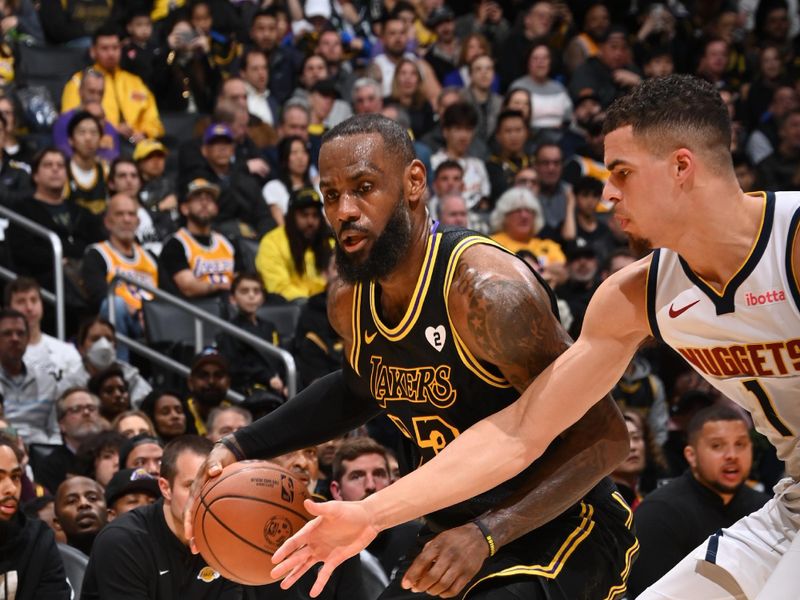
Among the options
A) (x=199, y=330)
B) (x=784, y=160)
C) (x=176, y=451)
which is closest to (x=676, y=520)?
(x=176, y=451)

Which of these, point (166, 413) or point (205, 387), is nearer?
point (166, 413)

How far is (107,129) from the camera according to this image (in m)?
10.8

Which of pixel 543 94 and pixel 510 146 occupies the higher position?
pixel 543 94

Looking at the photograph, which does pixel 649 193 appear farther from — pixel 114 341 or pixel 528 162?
pixel 528 162

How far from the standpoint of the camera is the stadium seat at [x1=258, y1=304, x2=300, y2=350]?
31.4 feet

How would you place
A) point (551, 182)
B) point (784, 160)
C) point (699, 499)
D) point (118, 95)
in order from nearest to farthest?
point (699, 499)
point (118, 95)
point (551, 182)
point (784, 160)

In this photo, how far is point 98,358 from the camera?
8508mm

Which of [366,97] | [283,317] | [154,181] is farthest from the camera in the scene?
[366,97]

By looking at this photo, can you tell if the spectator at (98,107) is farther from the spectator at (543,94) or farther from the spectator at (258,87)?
the spectator at (543,94)

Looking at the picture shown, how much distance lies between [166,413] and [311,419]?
3888 millimetres

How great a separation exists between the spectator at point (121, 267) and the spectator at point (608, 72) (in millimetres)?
5628

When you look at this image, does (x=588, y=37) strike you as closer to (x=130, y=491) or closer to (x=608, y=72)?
(x=608, y=72)

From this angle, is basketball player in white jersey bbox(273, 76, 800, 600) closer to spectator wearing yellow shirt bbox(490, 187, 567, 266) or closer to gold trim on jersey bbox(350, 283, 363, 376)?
gold trim on jersey bbox(350, 283, 363, 376)

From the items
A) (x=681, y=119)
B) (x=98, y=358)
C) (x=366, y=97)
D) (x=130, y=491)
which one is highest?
(x=681, y=119)
